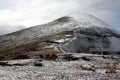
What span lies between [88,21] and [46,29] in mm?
29156

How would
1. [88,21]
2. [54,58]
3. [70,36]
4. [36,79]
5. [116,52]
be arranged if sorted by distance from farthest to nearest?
[88,21] → [70,36] → [116,52] → [54,58] → [36,79]

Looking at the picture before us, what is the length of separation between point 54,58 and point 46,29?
92.3 meters

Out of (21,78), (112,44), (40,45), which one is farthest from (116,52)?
(21,78)

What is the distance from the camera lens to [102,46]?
153375 mm

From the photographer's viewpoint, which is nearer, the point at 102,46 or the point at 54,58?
the point at 54,58

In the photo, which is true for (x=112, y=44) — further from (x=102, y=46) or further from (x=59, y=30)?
(x=59, y=30)

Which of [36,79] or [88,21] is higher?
[88,21]

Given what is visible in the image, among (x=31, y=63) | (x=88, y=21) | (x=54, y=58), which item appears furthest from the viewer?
(x=88, y=21)

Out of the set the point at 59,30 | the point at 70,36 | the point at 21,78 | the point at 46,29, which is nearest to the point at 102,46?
the point at 70,36

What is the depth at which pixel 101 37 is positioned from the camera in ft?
521

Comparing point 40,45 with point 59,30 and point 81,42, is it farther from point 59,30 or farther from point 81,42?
point 59,30

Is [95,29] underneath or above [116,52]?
above

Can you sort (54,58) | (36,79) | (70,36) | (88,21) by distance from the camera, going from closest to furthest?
(36,79)
(54,58)
(70,36)
(88,21)

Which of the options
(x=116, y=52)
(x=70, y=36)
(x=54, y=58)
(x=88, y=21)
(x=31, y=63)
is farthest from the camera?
(x=88, y=21)
